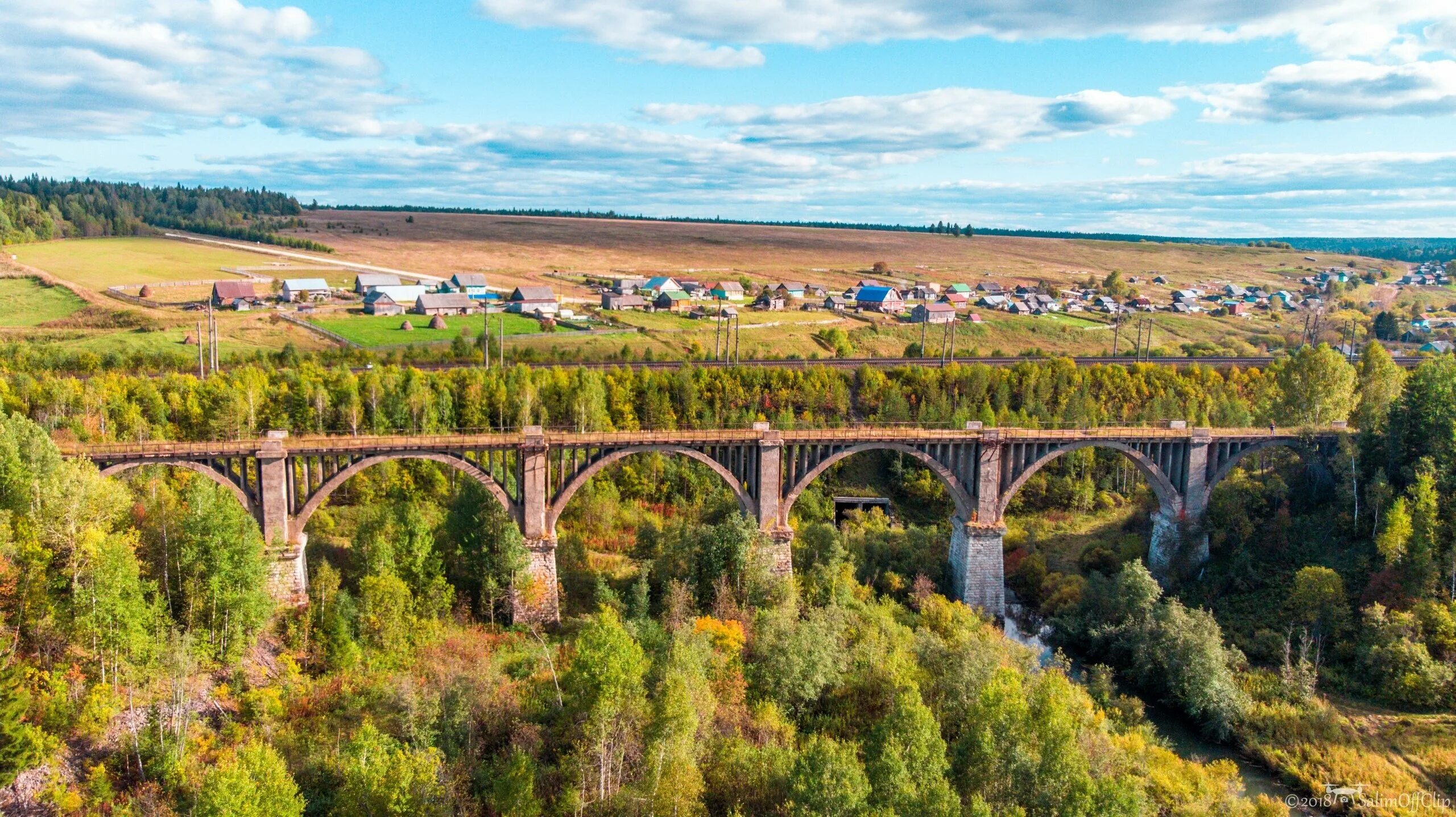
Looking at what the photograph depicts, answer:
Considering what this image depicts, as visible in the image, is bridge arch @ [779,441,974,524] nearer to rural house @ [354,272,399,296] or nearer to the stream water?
the stream water

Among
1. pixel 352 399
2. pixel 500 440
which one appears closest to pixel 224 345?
pixel 352 399

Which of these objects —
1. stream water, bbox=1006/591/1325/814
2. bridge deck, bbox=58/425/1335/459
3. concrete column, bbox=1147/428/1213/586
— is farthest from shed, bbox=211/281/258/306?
concrete column, bbox=1147/428/1213/586

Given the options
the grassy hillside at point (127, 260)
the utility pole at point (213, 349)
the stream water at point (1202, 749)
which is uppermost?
the grassy hillside at point (127, 260)

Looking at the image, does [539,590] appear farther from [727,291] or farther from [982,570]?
[727,291]

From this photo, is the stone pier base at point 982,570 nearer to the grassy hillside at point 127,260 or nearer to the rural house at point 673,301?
the rural house at point 673,301

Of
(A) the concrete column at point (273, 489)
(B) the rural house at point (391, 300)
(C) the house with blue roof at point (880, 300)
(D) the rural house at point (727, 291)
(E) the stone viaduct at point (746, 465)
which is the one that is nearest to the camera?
(A) the concrete column at point (273, 489)

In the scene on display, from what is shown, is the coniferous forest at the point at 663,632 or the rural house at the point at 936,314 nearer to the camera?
the coniferous forest at the point at 663,632

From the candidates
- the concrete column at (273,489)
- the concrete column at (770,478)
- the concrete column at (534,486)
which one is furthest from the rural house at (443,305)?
the concrete column at (770,478)
